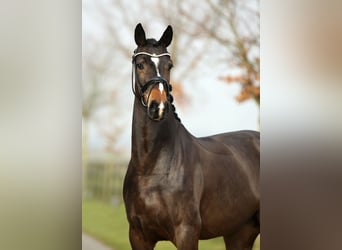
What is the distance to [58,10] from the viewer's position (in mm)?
1742

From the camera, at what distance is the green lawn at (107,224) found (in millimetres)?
1716

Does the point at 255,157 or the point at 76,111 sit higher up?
the point at 76,111

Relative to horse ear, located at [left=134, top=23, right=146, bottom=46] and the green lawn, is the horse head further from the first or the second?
the green lawn

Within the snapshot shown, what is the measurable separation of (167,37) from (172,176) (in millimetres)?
488

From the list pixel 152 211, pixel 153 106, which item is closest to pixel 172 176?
pixel 152 211

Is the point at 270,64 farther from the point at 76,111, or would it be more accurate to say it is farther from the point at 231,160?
the point at 76,111

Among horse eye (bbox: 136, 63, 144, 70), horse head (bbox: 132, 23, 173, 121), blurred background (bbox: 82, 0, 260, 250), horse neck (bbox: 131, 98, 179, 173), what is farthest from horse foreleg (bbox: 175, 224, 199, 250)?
horse eye (bbox: 136, 63, 144, 70)

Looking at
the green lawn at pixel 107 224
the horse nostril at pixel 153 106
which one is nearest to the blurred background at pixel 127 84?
the green lawn at pixel 107 224

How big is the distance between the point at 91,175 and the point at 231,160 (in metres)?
0.52

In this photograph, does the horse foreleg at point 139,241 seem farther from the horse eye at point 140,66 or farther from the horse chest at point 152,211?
the horse eye at point 140,66

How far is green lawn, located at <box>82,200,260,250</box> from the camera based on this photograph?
1716mm

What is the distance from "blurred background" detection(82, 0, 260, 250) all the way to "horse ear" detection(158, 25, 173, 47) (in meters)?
0.03

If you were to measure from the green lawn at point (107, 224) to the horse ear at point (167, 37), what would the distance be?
60 cm

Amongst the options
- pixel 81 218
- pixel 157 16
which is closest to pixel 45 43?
pixel 157 16
